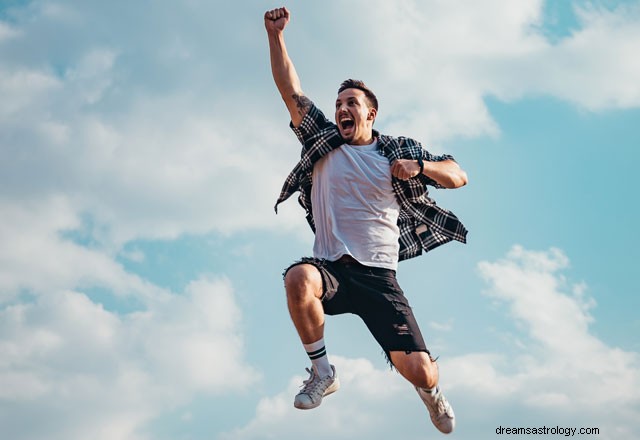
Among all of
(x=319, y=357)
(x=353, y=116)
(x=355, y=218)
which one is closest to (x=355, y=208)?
(x=355, y=218)

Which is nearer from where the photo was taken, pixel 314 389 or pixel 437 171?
pixel 314 389

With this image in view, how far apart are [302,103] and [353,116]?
0.52 metres

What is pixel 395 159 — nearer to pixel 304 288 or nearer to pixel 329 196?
pixel 329 196

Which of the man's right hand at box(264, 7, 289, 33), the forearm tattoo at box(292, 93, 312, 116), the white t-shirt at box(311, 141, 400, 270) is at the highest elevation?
the man's right hand at box(264, 7, 289, 33)

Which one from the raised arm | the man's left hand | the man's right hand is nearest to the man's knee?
the man's left hand

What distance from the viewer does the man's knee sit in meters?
6.89

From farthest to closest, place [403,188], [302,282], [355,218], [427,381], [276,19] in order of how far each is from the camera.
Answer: [276,19]
[403,188]
[355,218]
[427,381]
[302,282]

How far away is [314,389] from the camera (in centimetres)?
723

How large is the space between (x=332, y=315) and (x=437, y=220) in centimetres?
162

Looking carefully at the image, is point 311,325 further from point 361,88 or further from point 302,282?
point 361,88

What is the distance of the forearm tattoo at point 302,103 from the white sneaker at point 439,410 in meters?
2.85

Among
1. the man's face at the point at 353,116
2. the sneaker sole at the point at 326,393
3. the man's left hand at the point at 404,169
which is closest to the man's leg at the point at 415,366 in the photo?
the sneaker sole at the point at 326,393

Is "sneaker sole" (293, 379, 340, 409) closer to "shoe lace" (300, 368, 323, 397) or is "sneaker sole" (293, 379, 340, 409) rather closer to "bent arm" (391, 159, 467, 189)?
"shoe lace" (300, 368, 323, 397)

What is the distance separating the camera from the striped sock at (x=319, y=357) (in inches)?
287
